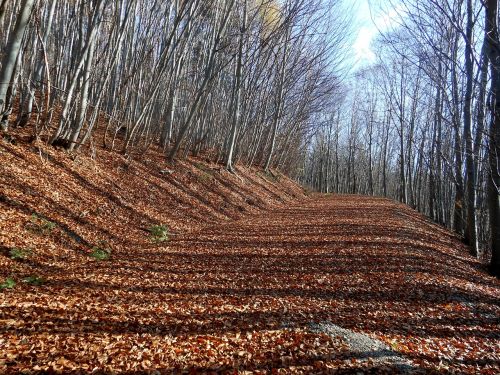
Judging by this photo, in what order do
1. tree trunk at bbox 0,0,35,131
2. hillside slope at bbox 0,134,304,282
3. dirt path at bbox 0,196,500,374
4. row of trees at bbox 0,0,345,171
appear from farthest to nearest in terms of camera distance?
row of trees at bbox 0,0,345,171, hillside slope at bbox 0,134,304,282, tree trunk at bbox 0,0,35,131, dirt path at bbox 0,196,500,374

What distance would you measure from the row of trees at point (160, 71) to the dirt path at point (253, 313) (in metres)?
2.87

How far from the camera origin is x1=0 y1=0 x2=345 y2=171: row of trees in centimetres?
914

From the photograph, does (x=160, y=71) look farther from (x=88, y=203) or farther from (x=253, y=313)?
(x=253, y=313)

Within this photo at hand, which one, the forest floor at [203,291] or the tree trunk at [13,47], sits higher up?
the tree trunk at [13,47]

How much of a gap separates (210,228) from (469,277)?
6289 millimetres

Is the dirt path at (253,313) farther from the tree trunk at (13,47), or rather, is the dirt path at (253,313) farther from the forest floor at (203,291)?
the tree trunk at (13,47)

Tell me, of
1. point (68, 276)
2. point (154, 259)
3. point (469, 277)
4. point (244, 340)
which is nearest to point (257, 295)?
point (244, 340)

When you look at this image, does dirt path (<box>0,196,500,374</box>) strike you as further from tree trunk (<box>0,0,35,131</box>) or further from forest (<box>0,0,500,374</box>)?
tree trunk (<box>0,0,35,131</box>)

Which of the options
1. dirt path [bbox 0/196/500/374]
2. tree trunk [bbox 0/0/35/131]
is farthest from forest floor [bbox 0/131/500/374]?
tree trunk [bbox 0/0/35/131]

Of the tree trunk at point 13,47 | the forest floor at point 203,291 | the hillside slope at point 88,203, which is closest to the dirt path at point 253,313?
the forest floor at point 203,291

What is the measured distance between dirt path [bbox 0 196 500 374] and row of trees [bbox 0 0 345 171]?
2.87 m

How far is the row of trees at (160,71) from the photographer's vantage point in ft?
30.0

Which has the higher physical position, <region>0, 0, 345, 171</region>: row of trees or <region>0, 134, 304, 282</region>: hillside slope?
<region>0, 0, 345, 171</region>: row of trees

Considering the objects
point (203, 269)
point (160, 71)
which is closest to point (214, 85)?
point (160, 71)
